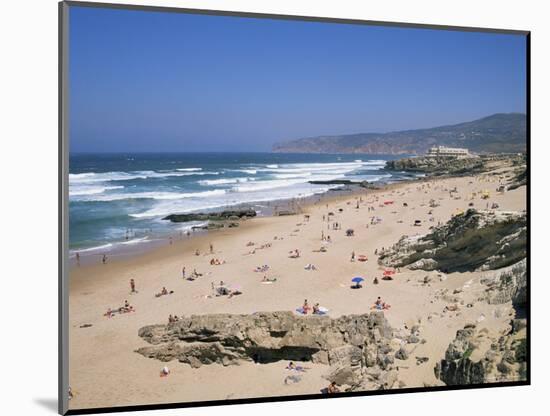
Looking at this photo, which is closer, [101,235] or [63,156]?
[63,156]

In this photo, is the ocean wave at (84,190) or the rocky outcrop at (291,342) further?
the rocky outcrop at (291,342)

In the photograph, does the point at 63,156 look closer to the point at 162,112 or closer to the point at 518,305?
the point at 162,112

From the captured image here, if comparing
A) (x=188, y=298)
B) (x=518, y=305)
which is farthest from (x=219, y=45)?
(x=518, y=305)

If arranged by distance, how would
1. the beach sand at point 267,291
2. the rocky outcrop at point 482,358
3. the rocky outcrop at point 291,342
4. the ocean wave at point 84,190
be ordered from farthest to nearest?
the rocky outcrop at point 482,358
the rocky outcrop at point 291,342
the beach sand at point 267,291
the ocean wave at point 84,190

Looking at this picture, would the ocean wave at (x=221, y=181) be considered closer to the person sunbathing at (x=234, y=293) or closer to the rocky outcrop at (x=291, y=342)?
the person sunbathing at (x=234, y=293)

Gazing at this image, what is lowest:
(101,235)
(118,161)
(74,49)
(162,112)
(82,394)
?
(82,394)

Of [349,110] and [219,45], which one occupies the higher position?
[219,45]

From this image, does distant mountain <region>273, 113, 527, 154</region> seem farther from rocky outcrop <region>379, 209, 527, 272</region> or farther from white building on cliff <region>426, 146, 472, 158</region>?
rocky outcrop <region>379, 209, 527, 272</region>

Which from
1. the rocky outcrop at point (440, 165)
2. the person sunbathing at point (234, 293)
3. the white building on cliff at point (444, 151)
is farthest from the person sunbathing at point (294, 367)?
the white building on cliff at point (444, 151)
